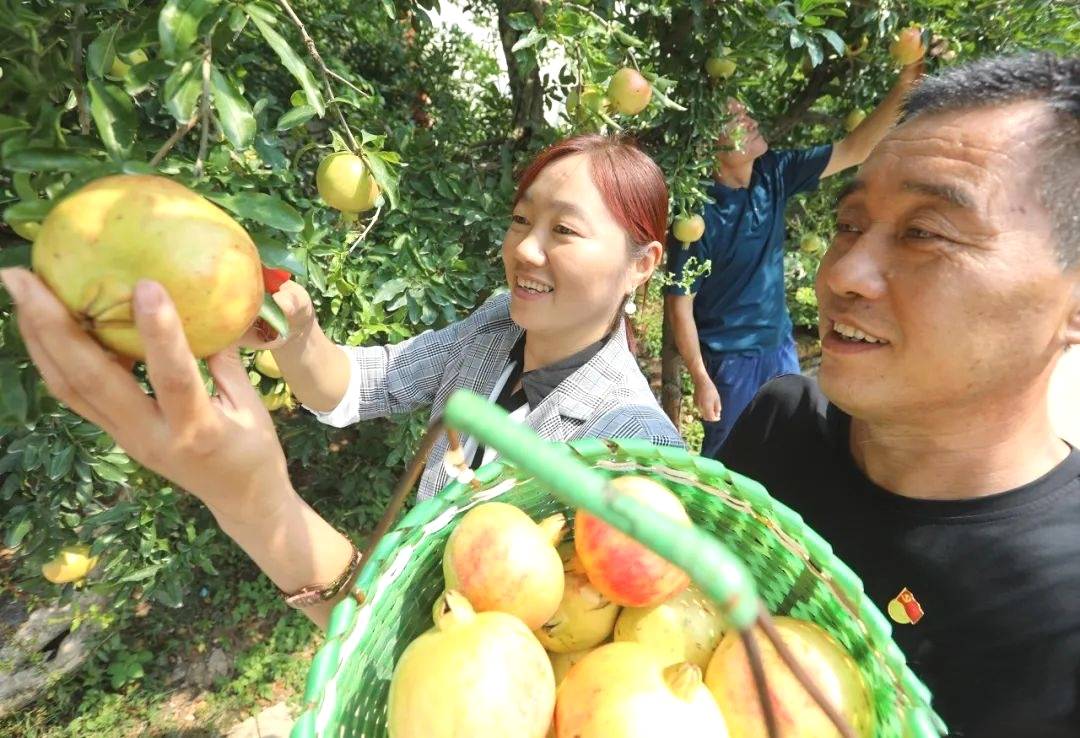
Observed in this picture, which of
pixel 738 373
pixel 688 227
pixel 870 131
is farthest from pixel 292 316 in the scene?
pixel 870 131

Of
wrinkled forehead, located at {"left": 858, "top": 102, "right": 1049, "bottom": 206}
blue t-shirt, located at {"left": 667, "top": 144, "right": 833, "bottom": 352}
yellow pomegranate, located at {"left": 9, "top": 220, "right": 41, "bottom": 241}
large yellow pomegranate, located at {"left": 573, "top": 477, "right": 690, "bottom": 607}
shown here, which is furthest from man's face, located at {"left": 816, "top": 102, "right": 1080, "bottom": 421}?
blue t-shirt, located at {"left": 667, "top": 144, "right": 833, "bottom": 352}

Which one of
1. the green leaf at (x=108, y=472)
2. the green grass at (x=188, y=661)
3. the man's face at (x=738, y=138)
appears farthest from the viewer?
the man's face at (x=738, y=138)

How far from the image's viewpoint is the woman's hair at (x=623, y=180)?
1.36 metres

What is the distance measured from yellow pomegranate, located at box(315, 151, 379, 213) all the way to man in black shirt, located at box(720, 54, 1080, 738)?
0.97 metres

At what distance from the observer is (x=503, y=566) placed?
2.44 ft

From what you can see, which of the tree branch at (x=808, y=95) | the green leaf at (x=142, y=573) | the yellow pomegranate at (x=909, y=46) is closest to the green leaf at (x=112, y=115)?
the green leaf at (x=142, y=573)

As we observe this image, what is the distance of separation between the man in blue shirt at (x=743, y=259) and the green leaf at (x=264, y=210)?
5.90 feet

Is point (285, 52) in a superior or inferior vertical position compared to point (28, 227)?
superior

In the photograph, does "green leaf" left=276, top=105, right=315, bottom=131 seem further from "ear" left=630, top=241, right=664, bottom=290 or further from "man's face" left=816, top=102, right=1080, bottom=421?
"man's face" left=816, top=102, right=1080, bottom=421

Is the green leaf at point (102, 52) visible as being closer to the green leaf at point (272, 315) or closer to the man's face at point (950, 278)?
the green leaf at point (272, 315)

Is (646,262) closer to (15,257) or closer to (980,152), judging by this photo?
(980,152)

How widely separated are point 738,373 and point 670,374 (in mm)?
531

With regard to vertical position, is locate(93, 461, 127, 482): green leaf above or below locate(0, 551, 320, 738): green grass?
above

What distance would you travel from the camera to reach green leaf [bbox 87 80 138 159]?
0.71 meters
